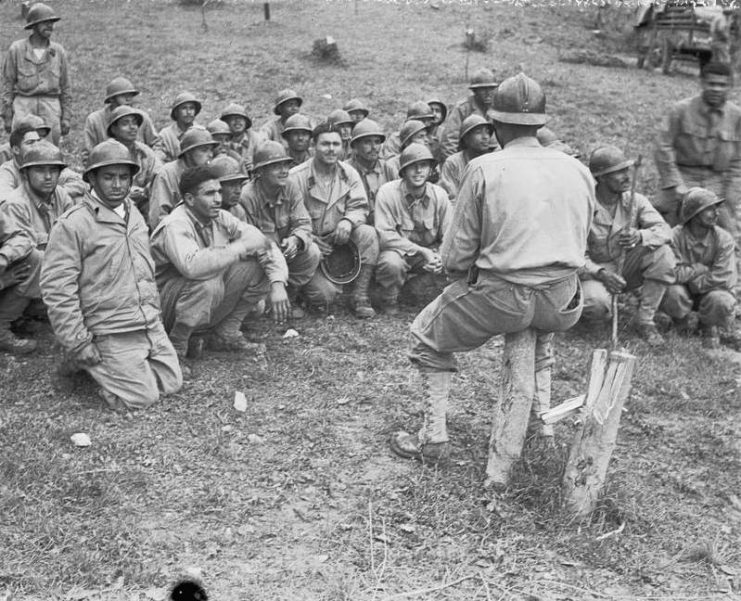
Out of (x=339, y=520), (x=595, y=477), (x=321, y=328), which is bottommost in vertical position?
(x=321, y=328)

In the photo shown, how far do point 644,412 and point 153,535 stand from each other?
11.7 ft

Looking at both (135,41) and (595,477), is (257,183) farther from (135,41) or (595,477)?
(135,41)

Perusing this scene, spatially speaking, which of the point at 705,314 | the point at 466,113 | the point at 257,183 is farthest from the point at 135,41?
the point at 705,314

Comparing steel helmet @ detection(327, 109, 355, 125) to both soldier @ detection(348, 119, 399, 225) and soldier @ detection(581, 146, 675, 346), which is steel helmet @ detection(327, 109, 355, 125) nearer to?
soldier @ detection(348, 119, 399, 225)

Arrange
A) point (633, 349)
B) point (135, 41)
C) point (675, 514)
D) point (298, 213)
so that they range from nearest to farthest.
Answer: point (675, 514), point (633, 349), point (298, 213), point (135, 41)

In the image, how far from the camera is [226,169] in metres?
6.43

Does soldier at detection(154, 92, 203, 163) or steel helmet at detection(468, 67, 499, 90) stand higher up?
steel helmet at detection(468, 67, 499, 90)

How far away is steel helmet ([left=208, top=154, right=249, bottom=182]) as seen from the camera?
20.6 ft

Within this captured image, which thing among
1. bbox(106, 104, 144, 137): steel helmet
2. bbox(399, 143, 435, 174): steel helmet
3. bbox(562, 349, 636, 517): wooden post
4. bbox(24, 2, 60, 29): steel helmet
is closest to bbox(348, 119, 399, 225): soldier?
bbox(399, 143, 435, 174): steel helmet

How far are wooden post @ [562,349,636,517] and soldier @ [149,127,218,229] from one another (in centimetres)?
442

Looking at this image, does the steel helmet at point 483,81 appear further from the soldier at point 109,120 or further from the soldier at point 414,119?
the soldier at point 109,120

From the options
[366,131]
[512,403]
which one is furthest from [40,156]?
[512,403]

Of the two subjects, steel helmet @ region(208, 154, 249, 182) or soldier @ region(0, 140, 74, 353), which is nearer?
steel helmet @ region(208, 154, 249, 182)

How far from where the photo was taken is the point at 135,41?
17.2 meters
